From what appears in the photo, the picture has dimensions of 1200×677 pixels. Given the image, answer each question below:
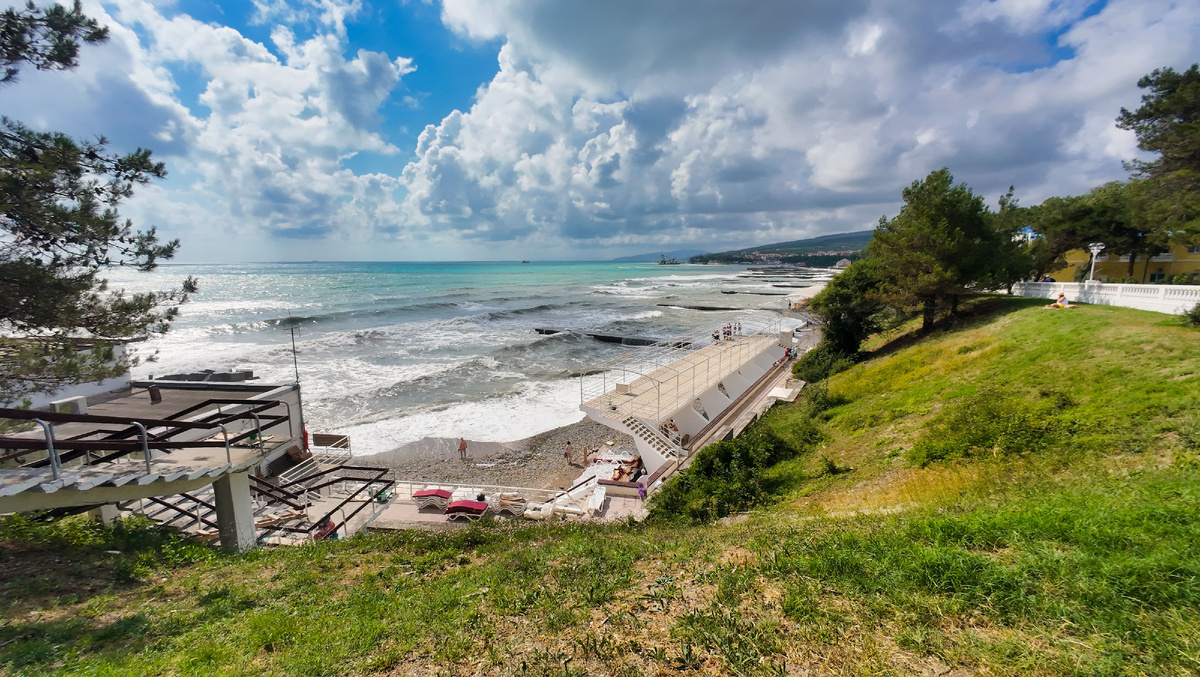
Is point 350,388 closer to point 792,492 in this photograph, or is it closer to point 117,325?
point 117,325

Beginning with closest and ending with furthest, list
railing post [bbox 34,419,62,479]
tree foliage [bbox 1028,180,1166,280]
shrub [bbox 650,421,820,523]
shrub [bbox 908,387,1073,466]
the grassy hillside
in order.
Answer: the grassy hillside < railing post [bbox 34,419,62,479] < shrub [bbox 908,387,1073,466] < shrub [bbox 650,421,820,523] < tree foliage [bbox 1028,180,1166,280]

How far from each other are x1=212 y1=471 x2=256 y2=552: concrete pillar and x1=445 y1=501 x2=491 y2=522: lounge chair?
16.6 ft

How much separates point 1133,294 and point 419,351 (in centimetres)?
4313

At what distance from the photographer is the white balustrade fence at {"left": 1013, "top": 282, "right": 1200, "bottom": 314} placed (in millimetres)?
14109

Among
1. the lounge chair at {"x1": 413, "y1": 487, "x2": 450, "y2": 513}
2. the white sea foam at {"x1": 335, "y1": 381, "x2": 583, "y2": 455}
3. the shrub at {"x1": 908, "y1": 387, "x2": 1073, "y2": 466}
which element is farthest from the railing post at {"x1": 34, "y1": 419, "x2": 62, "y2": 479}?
the white sea foam at {"x1": 335, "y1": 381, "x2": 583, "y2": 455}

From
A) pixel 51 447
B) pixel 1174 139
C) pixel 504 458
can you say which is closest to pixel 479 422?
pixel 504 458

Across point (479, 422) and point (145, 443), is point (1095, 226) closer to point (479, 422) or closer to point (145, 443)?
point (479, 422)

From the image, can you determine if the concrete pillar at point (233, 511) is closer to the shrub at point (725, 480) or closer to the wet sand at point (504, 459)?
the shrub at point (725, 480)

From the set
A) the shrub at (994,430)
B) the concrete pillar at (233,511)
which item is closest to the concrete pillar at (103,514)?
the concrete pillar at (233,511)

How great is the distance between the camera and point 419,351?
39.6m

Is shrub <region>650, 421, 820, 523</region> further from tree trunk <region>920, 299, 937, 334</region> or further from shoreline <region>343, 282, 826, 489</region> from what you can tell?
tree trunk <region>920, 299, 937, 334</region>

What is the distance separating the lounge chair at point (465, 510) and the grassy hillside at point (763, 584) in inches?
166

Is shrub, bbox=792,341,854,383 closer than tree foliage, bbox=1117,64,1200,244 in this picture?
No

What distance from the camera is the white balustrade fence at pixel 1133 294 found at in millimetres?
14109
